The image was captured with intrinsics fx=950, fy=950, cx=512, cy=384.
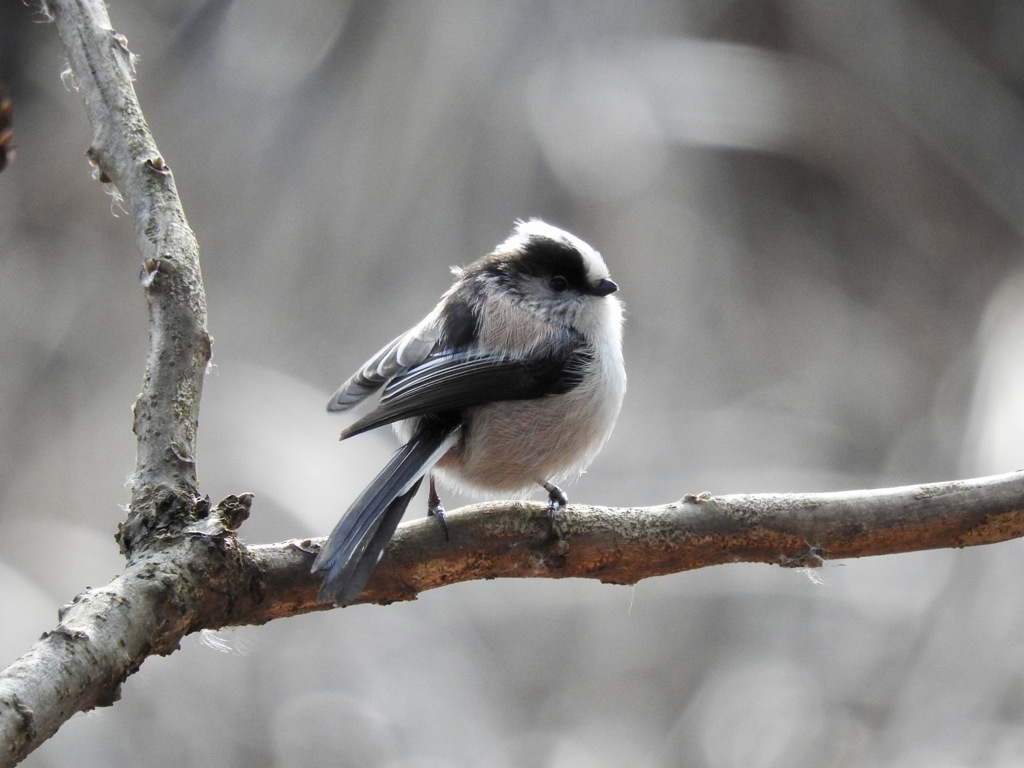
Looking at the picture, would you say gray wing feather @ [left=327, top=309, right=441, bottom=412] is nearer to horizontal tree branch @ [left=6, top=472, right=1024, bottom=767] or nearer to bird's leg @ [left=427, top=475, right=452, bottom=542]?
bird's leg @ [left=427, top=475, right=452, bottom=542]

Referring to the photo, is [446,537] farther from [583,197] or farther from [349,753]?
[583,197]

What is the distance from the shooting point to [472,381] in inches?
73.4

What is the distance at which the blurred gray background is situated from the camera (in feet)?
13.0

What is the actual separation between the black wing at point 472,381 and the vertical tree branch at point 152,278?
1.00ft

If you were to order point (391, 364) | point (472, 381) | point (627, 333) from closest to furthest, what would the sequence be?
point (472, 381) → point (391, 364) → point (627, 333)

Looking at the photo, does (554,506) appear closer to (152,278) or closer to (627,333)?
(152,278)

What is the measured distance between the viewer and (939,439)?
4.75 m

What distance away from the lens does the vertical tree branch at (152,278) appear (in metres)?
1.37

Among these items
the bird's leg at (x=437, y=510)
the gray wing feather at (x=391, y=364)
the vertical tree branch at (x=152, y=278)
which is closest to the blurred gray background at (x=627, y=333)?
the gray wing feather at (x=391, y=364)

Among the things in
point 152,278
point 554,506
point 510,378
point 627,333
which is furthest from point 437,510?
point 627,333

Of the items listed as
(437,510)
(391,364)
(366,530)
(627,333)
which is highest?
(627,333)

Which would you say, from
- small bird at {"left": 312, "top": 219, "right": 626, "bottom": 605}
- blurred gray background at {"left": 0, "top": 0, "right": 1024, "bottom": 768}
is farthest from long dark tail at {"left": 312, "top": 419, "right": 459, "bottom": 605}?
blurred gray background at {"left": 0, "top": 0, "right": 1024, "bottom": 768}

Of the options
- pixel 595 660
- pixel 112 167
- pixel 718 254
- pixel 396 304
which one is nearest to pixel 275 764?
pixel 595 660

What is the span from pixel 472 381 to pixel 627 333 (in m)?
3.05
